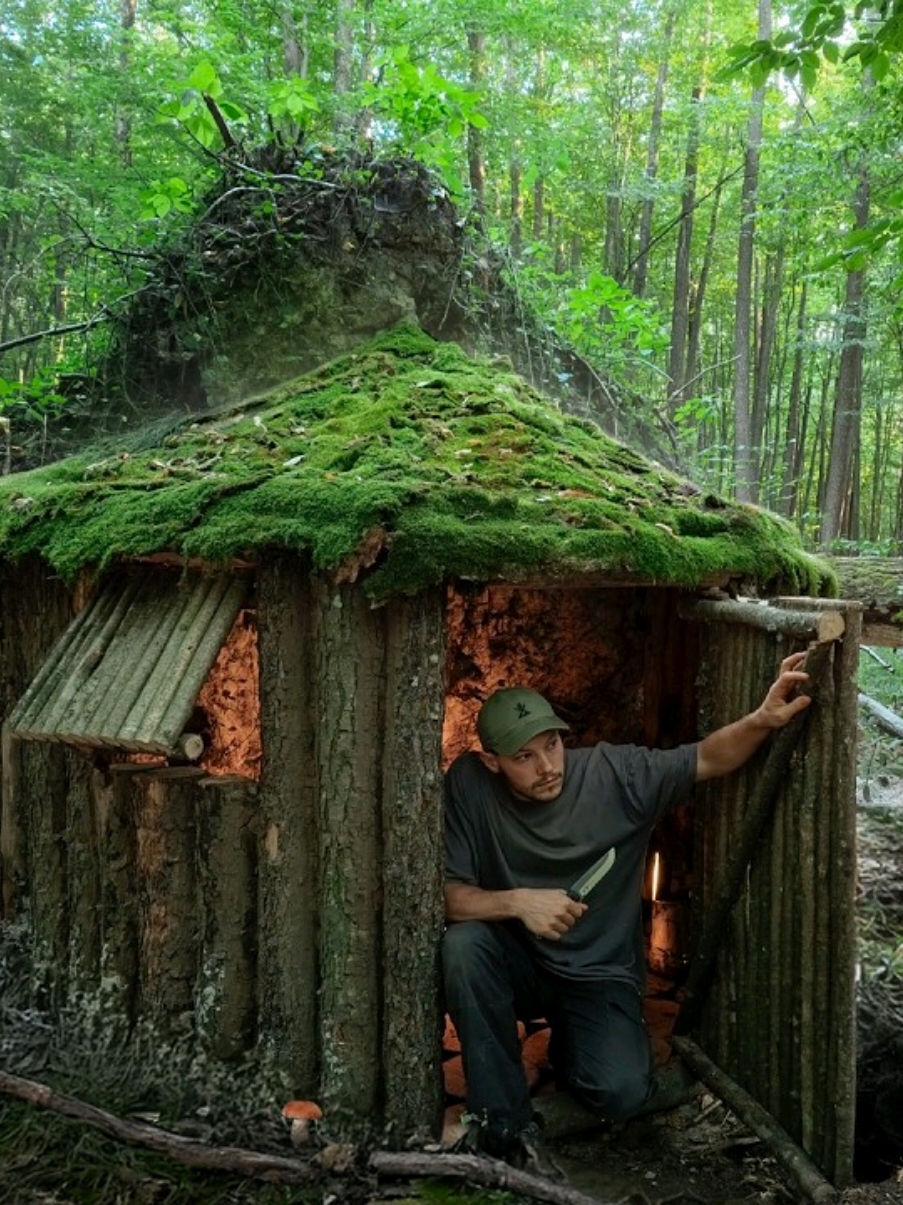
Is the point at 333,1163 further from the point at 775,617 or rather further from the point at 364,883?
the point at 775,617

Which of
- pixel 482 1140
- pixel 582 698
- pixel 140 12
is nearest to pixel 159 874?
pixel 482 1140

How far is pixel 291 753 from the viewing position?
11.4 ft

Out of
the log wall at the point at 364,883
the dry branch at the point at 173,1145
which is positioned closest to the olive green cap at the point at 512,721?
the log wall at the point at 364,883

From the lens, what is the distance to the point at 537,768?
360 cm

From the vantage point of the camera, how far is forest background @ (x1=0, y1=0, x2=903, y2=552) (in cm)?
589

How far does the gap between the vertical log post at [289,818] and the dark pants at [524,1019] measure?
596 millimetres

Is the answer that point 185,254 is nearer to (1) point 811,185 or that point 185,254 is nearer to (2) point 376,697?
(2) point 376,697

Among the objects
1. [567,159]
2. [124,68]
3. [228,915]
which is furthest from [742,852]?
[124,68]

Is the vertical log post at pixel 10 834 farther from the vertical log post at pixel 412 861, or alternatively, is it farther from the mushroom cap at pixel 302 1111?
the vertical log post at pixel 412 861

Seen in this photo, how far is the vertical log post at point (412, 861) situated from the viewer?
3293mm

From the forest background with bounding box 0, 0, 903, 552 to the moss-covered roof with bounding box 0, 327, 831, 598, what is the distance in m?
1.56

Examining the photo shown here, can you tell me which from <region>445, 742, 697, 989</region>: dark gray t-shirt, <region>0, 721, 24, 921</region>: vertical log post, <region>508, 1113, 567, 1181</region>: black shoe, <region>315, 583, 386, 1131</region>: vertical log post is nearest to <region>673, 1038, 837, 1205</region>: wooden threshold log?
<region>445, 742, 697, 989</region>: dark gray t-shirt

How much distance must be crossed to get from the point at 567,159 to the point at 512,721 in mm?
6276

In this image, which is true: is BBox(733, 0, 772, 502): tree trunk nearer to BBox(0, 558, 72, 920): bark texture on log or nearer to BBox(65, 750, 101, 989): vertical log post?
BBox(0, 558, 72, 920): bark texture on log
